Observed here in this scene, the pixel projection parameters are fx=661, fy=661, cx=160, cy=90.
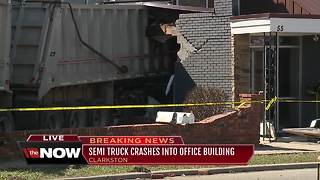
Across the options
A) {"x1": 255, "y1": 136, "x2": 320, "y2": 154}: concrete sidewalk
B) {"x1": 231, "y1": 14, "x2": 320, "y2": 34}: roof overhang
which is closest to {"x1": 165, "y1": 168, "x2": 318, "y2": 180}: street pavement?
{"x1": 255, "y1": 136, "x2": 320, "y2": 154}: concrete sidewalk

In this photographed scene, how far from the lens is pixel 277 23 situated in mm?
16859

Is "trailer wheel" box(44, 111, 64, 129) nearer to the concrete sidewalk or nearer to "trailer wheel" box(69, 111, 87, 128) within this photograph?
"trailer wheel" box(69, 111, 87, 128)

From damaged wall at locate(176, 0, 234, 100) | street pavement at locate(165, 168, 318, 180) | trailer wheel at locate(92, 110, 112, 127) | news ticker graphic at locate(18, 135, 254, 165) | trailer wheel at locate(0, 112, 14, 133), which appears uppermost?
damaged wall at locate(176, 0, 234, 100)

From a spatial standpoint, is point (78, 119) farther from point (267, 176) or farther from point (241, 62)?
point (267, 176)

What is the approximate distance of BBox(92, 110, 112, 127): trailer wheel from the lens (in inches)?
731

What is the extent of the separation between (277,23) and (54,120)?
20.5 feet

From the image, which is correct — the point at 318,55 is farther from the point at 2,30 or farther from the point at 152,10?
the point at 2,30

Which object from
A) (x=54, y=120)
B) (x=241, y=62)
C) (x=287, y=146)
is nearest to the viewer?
(x=287, y=146)

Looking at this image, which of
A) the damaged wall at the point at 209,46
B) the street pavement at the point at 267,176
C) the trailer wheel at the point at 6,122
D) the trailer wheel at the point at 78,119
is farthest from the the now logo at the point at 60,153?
the damaged wall at the point at 209,46

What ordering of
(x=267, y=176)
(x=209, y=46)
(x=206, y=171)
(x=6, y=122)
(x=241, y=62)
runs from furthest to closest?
(x=209, y=46) → (x=241, y=62) → (x=6, y=122) → (x=206, y=171) → (x=267, y=176)

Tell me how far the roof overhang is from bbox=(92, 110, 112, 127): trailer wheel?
441 centimetres

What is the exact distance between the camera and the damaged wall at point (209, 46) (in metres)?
18.0

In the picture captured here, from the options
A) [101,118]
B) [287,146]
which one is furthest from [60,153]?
[101,118]

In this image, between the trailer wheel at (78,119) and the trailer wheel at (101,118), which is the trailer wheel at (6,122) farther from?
the trailer wheel at (101,118)
